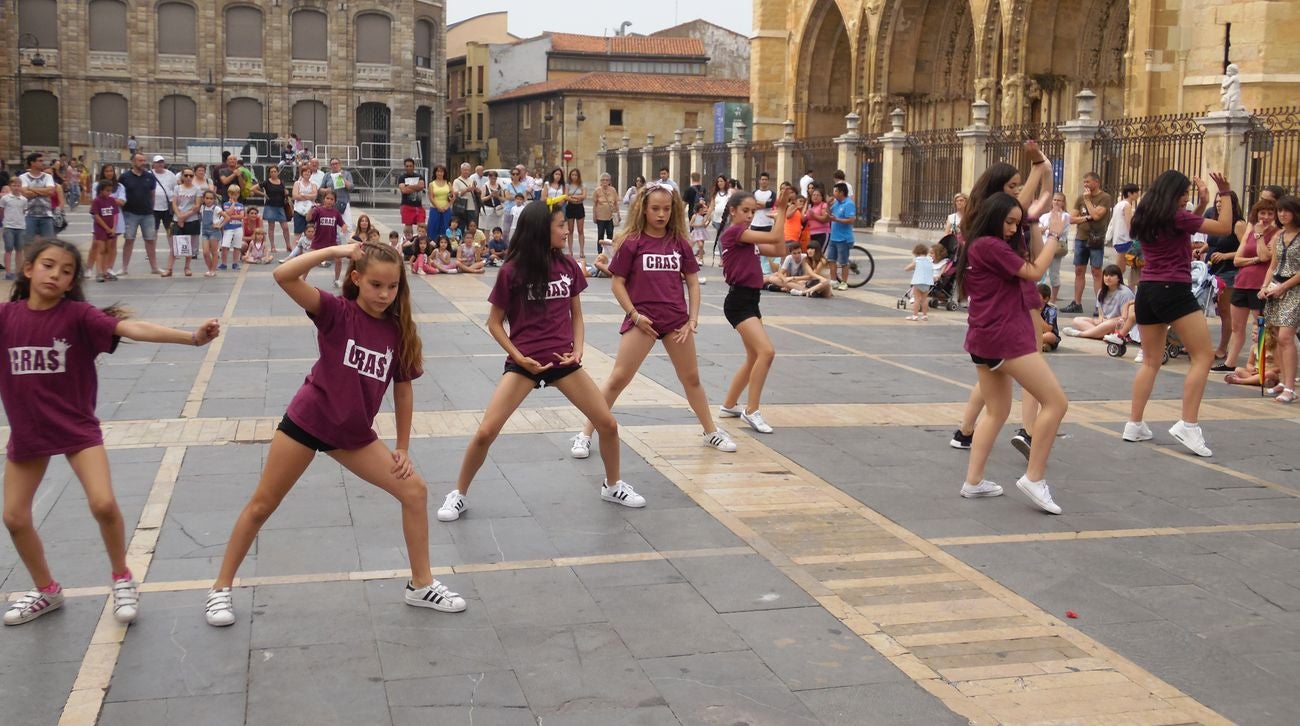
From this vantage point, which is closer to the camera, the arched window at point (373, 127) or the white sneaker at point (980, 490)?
the white sneaker at point (980, 490)

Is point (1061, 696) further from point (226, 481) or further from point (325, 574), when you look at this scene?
point (226, 481)

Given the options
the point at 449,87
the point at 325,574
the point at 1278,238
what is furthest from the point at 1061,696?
the point at 449,87

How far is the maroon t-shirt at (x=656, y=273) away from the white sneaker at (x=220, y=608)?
10.8ft

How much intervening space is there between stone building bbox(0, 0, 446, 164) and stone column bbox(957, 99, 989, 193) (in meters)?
35.6

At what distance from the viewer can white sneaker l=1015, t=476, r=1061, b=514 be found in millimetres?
7082

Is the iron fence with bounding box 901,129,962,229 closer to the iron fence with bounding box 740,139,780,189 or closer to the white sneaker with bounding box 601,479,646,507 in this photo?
the iron fence with bounding box 740,139,780,189

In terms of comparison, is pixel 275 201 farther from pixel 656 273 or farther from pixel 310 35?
pixel 310 35

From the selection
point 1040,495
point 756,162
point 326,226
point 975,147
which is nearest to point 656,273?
point 1040,495

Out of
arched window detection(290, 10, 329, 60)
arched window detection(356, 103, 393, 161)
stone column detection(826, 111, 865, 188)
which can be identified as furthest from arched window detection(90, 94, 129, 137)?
stone column detection(826, 111, 865, 188)

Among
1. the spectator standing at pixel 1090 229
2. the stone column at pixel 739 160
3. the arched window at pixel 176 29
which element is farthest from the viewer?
the arched window at pixel 176 29

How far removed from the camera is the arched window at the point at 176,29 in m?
61.0

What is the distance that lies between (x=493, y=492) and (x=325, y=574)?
1.60m

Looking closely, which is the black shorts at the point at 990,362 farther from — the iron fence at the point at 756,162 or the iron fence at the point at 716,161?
the iron fence at the point at 716,161

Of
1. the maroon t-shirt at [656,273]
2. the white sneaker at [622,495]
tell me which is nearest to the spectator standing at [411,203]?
the maroon t-shirt at [656,273]
